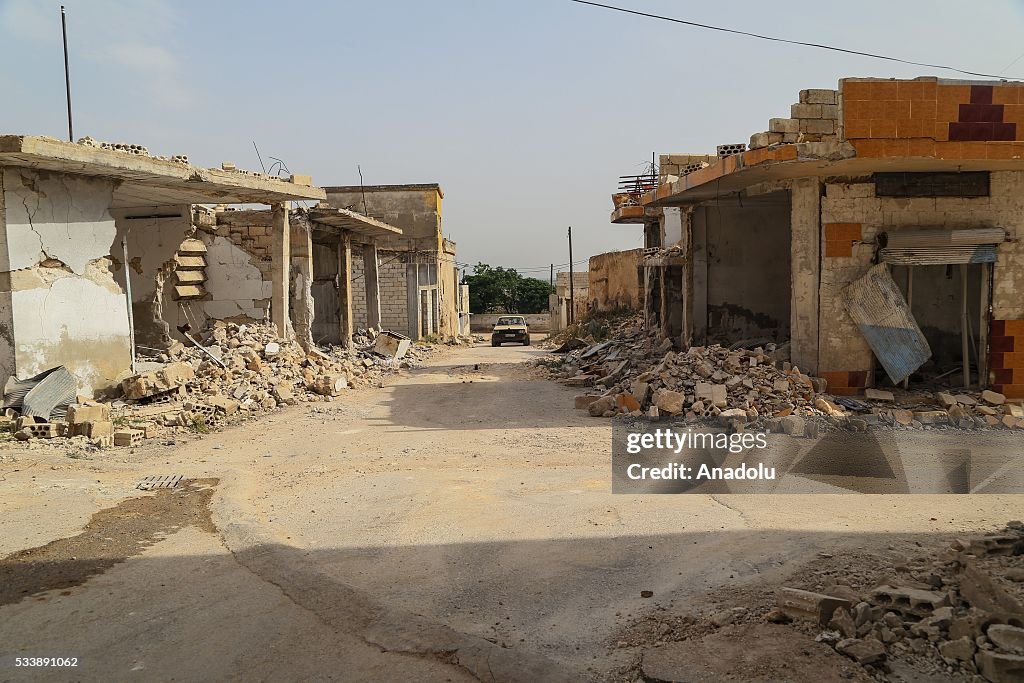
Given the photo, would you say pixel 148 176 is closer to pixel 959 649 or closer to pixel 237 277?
pixel 237 277

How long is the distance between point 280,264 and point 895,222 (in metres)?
10.7

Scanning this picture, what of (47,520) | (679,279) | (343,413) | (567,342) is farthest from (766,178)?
(567,342)

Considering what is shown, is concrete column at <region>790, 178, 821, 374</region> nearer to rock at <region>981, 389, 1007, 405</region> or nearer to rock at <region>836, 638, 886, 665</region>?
rock at <region>981, 389, 1007, 405</region>

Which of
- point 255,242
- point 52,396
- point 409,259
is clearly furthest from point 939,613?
point 409,259

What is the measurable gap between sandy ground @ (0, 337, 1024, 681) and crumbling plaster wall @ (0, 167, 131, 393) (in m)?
2.33

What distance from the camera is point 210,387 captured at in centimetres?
1102

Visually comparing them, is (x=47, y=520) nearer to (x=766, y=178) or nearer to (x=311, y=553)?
(x=311, y=553)

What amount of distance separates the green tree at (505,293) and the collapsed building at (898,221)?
41682mm

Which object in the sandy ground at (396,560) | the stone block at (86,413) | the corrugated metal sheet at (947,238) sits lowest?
the sandy ground at (396,560)

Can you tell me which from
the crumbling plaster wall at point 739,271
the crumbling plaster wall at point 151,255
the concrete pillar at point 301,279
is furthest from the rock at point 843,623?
the concrete pillar at point 301,279

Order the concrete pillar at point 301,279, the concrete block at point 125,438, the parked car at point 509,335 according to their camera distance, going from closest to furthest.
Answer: the concrete block at point 125,438, the concrete pillar at point 301,279, the parked car at point 509,335

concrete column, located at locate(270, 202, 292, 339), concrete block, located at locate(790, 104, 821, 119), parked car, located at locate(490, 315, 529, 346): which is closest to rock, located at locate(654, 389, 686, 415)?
concrete block, located at locate(790, 104, 821, 119)

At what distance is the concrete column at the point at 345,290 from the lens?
1962cm

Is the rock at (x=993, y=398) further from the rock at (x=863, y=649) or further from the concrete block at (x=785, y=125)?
the rock at (x=863, y=649)
